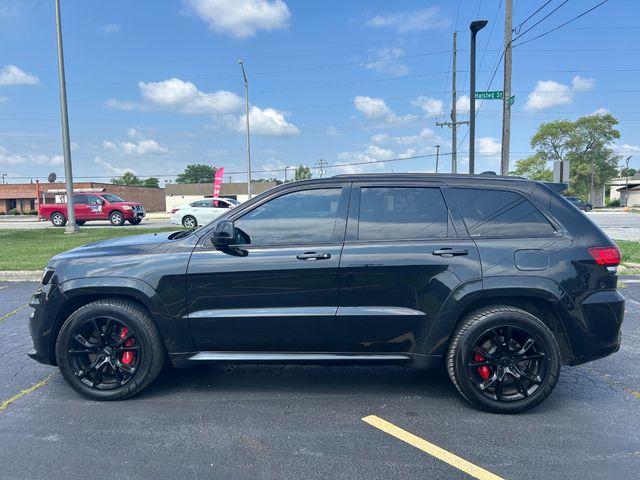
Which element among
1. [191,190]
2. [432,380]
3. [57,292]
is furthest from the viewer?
[191,190]

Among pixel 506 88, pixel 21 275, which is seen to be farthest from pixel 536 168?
pixel 21 275

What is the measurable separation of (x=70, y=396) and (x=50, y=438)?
27.4 inches

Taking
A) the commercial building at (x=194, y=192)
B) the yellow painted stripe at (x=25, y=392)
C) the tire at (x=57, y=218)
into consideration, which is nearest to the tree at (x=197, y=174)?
the commercial building at (x=194, y=192)

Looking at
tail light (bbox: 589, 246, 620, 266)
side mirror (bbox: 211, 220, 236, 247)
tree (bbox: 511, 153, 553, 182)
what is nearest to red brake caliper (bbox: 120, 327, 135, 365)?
side mirror (bbox: 211, 220, 236, 247)

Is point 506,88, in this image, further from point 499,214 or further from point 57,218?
point 57,218

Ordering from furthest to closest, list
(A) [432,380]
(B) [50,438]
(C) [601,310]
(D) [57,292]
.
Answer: (A) [432,380]
(D) [57,292]
(C) [601,310]
(B) [50,438]

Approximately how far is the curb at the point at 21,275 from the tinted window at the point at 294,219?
22.8 feet

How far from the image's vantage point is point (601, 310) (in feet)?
10.9

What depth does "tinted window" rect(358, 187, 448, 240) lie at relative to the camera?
347cm

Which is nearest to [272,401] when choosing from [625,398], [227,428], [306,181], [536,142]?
[227,428]

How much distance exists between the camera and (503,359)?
3355 millimetres

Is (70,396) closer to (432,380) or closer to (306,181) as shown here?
(306,181)

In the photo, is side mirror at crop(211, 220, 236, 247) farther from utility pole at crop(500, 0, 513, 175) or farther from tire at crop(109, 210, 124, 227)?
tire at crop(109, 210, 124, 227)

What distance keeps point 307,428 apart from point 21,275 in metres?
7.87
